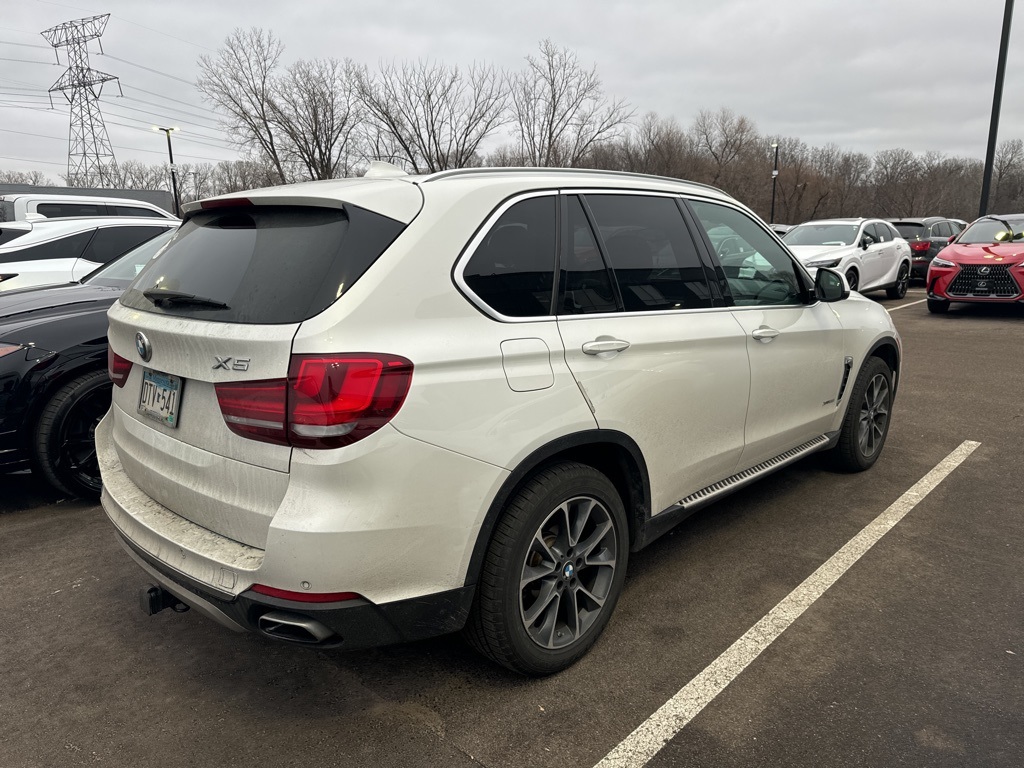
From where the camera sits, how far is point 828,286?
3943mm

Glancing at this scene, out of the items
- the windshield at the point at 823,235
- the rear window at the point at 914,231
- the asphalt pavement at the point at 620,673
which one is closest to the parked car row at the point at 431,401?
the asphalt pavement at the point at 620,673

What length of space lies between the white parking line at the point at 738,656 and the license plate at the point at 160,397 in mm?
1802

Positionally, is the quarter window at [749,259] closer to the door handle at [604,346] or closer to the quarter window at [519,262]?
the door handle at [604,346]

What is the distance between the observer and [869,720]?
2.33 meters

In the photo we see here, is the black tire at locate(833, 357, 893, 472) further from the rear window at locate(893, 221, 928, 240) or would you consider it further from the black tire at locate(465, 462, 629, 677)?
the rear window at locate(893, 221, 928, 240)

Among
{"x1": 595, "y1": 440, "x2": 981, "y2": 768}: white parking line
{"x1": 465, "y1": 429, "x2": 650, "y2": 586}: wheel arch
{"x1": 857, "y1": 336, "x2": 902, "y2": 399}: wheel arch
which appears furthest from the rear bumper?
{"x1": 857, "y1": 336, "x2": 902, "y2": 399}: wheel arch

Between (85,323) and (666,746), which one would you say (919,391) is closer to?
(666,746)

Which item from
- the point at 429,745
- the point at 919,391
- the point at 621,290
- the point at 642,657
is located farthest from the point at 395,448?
the point at 919,391

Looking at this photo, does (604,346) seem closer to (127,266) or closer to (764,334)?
(764,334)

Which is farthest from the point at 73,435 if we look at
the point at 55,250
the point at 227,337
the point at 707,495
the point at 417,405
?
the point at 55,250

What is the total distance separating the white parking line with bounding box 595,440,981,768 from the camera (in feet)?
7.36

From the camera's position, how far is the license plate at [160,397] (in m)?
2.34

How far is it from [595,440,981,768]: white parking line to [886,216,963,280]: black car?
15143mm

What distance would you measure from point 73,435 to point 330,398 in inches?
121
